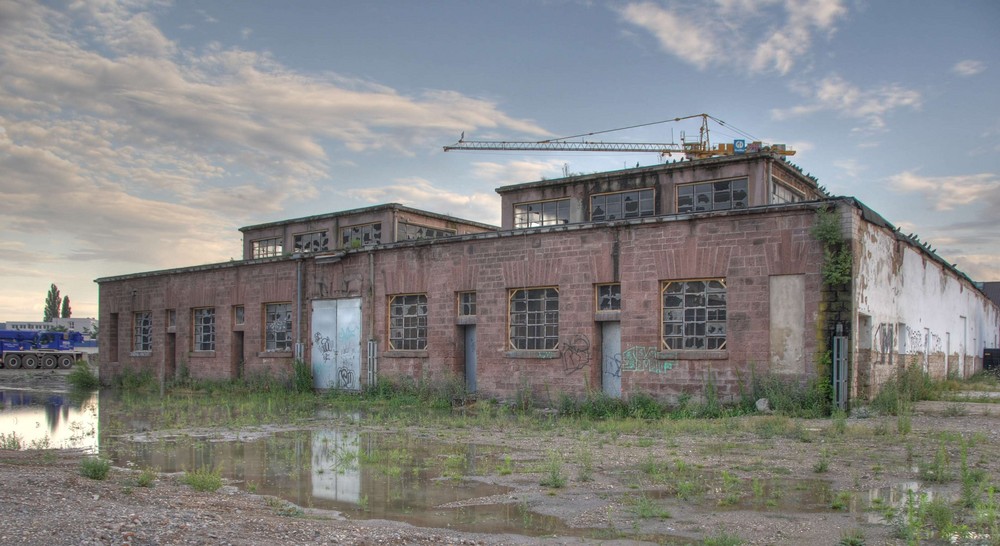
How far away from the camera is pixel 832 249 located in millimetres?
14492

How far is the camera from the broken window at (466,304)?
19.9 meters

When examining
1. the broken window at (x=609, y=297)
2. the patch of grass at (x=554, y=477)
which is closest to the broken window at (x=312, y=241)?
the broken window at (x=609, y=297)

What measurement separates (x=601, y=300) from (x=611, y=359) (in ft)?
4.24

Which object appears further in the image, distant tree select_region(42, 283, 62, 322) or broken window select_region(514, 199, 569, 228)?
distant tree select_region(42, 283, 62, 322)

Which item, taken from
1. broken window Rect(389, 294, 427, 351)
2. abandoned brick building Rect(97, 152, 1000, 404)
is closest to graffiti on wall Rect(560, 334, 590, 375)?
abandoned brick building Rect(97, 152, 1000, 404)

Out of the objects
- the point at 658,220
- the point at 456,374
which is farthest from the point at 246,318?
the point at 658,220

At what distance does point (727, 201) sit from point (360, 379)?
11673 mm

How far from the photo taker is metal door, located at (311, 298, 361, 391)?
22.1m

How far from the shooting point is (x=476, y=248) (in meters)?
19.5

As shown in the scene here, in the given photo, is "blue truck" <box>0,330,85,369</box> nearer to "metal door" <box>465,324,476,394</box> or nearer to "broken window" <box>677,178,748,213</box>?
"metal door" <box>465,324,476,394</box>

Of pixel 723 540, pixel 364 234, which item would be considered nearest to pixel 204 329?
pixel 364 234

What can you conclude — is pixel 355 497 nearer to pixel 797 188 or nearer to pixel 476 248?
pixel 476 248

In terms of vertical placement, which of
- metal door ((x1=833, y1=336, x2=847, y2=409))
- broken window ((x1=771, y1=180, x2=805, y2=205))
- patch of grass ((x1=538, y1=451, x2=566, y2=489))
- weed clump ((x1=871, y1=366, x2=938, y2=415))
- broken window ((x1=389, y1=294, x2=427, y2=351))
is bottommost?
patch of grass ((x1=538, y1=451, x2=566, y2=489))

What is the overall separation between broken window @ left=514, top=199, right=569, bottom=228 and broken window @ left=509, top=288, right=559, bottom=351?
27.6 ft
